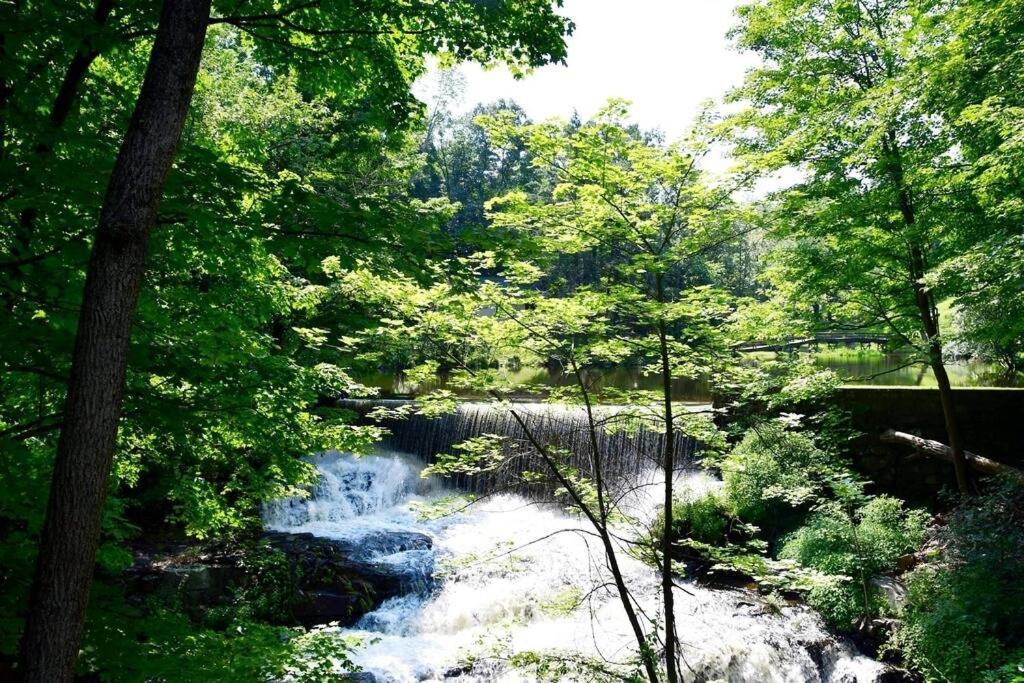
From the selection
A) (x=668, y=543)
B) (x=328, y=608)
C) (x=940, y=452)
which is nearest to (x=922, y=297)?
(x=940, y=452)

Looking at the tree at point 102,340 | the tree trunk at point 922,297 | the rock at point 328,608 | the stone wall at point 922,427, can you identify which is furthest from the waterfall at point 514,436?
the tree at point 102,340

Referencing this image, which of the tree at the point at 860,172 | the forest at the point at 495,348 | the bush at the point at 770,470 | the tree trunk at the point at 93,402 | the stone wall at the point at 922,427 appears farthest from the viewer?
the stone wall at the point at 922,427

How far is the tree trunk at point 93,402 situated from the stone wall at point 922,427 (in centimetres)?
1122

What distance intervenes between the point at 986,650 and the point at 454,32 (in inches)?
317

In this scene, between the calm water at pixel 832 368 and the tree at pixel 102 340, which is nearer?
the tree at pixel 102 340

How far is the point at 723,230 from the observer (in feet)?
14.8

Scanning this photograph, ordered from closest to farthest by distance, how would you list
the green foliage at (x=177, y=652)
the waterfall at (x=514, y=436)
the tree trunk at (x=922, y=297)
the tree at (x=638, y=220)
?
the green foliage at (x=177, y=652), the tree at (x=638, y=220), the tree trunk at (x=922, y=297), the waterfall at (x=514, y=436)

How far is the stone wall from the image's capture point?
10.5 m

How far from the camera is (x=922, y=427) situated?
35.7ft

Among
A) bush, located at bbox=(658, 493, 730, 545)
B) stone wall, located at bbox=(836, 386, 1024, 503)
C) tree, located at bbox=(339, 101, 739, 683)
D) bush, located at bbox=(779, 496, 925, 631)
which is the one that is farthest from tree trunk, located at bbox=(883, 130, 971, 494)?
tree, located at bbox=(339, 101, 739, 683)

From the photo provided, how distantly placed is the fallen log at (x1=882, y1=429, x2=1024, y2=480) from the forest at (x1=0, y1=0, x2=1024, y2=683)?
69 mm

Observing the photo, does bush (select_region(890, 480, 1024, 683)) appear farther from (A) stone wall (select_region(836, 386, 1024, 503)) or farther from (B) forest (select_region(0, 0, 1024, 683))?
(A) stone wall (select_region(836, 386, 1024, 503))

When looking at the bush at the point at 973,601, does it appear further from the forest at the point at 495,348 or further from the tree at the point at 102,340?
the tree at the point at 102,340

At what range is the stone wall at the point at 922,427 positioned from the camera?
10.5 m
